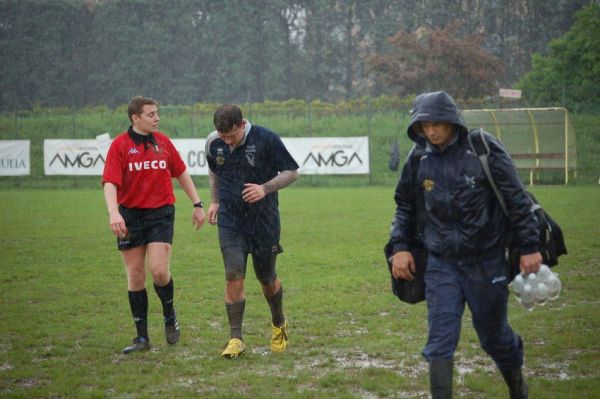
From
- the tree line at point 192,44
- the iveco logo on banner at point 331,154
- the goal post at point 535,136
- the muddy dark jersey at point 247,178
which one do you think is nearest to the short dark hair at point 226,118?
the muddy dark jersey at point 247,178

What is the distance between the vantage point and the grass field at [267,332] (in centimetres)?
593

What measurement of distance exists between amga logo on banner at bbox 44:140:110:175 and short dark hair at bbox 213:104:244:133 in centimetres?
2318

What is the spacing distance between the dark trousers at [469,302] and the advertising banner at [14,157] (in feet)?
89.0

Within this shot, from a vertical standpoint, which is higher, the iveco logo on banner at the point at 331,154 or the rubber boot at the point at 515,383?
the iveco logo on banner at the point at 331,154

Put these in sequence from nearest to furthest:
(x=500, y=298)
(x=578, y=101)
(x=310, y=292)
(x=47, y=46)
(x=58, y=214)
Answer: (x=500, y=298) → (x=310, y=292) → (x=58, y=214) → (x=578, y=101) → (x=47, y=46)

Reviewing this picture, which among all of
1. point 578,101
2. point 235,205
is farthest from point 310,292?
point 578,101

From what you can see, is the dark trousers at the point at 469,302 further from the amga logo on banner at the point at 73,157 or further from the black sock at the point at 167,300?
the amga logo on banner at the point at 73,157

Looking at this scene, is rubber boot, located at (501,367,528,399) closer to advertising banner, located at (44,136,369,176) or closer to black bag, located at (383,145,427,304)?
black bag, located at (383,145,427,304)

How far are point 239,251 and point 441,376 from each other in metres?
2.68

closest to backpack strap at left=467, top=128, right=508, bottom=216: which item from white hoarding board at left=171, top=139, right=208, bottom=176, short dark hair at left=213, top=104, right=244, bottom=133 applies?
short dark hair at left=213, top=104, right=244, bottom=133

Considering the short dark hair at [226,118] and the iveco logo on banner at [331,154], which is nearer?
the short dark hair at [226,118]

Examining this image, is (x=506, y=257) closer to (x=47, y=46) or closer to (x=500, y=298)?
(x=500, y=298)

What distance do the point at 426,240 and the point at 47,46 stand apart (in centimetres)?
5467

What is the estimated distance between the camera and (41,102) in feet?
180
